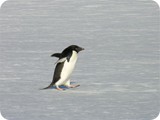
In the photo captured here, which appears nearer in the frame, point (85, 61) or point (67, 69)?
point (67, 69)

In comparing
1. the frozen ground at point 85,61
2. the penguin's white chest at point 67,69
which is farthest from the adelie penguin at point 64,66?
the frozen ground at point 85,61

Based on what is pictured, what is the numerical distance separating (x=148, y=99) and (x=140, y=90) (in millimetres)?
373

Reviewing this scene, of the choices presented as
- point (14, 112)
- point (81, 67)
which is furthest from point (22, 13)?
point (14, 112)

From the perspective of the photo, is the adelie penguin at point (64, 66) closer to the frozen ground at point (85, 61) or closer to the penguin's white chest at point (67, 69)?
the penguin's white chest at point (67, 69)

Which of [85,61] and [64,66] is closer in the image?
[64,66]

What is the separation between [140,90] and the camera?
7.39m

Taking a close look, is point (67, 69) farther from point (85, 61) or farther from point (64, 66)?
point (85, 61)

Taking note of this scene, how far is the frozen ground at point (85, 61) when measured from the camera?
22.2ft

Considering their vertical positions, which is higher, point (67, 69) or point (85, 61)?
point (67, 69)

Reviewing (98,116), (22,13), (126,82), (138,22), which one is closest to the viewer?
(98,116)

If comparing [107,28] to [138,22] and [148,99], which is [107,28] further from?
[148,99]

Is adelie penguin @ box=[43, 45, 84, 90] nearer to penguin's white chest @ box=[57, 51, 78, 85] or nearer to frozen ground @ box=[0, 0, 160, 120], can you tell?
penguin's white chest @ box=[57, 51, 78, 85]

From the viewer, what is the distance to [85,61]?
8.77 meters

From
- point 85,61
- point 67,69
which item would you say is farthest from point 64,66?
point 85,61
